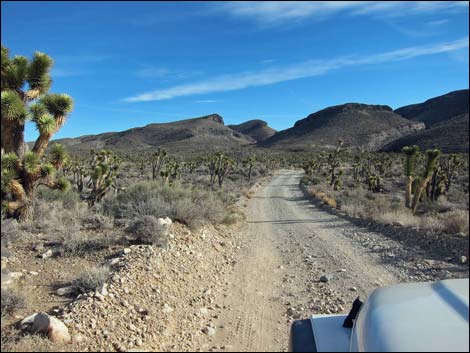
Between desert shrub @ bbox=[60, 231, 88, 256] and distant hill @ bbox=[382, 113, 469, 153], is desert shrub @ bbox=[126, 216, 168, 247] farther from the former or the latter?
distant hill @ bbox=[382, 113, 469, 153]

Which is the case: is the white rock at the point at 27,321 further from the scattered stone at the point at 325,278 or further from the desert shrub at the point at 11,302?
the scattered stone at the point at 325,278

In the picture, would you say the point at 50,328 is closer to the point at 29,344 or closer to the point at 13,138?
the point at 29,344

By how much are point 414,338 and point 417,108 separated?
173m

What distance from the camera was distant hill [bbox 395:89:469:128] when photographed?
404ft

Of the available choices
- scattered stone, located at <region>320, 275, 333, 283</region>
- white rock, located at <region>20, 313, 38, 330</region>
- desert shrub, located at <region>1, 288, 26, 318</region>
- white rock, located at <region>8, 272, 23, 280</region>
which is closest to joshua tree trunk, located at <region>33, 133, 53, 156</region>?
white rock, located at <region>8, 272, 23, 280</region>

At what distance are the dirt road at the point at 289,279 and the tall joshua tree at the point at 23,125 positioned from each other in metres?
4.76

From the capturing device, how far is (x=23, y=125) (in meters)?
8.58

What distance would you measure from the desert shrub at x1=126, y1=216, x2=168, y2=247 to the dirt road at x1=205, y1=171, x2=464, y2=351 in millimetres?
1627

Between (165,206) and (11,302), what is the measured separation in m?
6.02

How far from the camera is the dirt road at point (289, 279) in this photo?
5480mm

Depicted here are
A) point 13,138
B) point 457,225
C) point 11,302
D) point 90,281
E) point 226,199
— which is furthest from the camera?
point 226,199

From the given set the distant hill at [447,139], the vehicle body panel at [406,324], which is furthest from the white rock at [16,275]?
the distant hill at [447,139]

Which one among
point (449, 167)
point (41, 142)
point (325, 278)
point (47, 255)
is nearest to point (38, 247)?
point (47, 255)

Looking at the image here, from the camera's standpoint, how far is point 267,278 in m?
8.04
